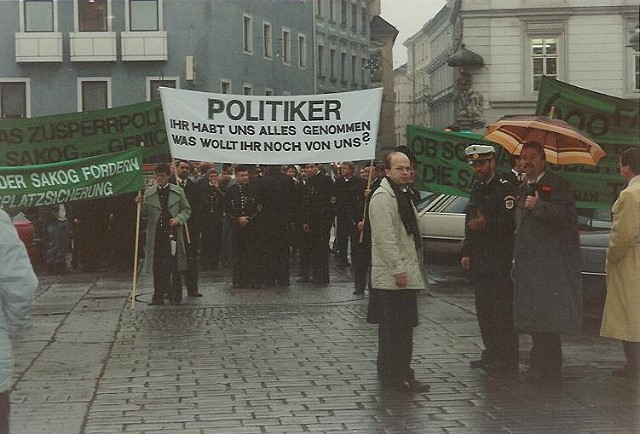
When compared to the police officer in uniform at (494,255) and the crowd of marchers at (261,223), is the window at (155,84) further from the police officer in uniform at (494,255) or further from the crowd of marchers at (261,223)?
the police officer in uniform at (494,255)

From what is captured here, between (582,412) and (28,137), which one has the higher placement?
(28,137)

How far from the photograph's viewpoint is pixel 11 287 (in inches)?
216

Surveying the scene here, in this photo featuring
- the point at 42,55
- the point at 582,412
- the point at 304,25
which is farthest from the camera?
the point at 304,25

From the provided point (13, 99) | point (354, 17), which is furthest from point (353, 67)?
point (13, 99)

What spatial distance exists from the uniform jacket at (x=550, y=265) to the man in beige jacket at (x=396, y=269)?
816 millimetres

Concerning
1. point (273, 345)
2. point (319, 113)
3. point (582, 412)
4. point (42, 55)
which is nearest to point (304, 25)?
point (42, 55)

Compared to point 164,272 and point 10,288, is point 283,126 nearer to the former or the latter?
point 164,272

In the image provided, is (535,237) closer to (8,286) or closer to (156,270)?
(8,286)

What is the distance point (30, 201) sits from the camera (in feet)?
49.6

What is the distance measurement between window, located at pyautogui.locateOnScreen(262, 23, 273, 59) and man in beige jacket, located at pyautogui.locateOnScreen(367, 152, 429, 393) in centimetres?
3830

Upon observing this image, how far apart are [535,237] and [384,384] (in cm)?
161

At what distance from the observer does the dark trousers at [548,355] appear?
9172 millimetres

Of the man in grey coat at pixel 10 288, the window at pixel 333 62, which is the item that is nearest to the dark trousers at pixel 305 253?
the man in grey coat at pixel 10 288

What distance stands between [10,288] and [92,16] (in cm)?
4000
